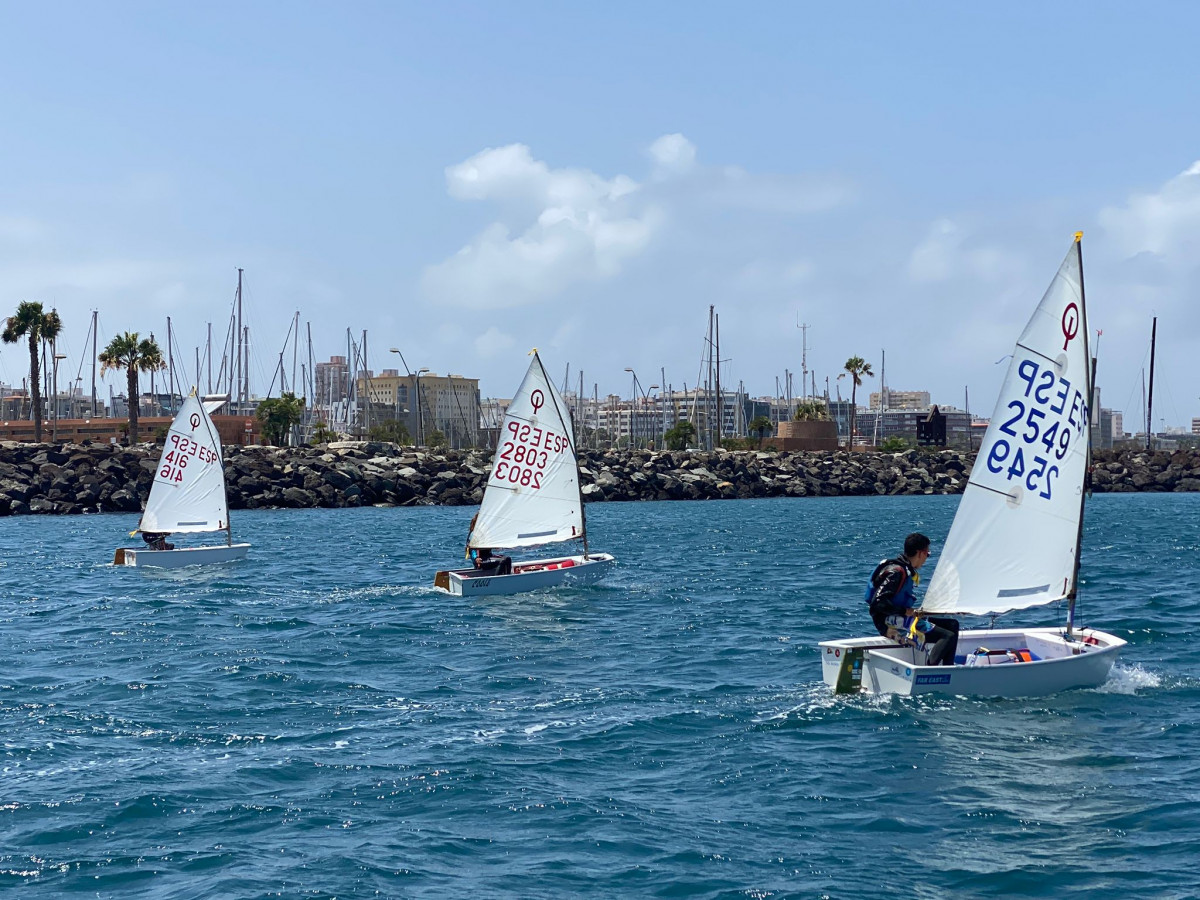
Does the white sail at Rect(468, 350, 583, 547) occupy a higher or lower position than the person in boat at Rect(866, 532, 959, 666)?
higher

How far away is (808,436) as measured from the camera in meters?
131

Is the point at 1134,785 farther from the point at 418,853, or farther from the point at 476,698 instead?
the point at 476,698

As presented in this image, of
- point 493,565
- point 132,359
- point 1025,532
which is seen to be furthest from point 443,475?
point 1025,532

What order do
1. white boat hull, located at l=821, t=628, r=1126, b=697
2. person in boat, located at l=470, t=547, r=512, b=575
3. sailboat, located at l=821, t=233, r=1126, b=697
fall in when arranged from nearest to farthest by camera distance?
1. white boat hull, located at l=821, t=628, r=1126, b=697
2. sailboat, located at l=821, t=233, r=1126, b=697
3. person in boat, located at l=470, t=547, r=512, b=575

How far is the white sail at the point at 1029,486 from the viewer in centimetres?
1688

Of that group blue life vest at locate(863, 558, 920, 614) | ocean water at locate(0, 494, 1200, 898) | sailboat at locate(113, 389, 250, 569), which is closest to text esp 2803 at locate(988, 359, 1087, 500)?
blue life vest at locate(863, 558, 920, 614)

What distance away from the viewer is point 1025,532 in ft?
57.3

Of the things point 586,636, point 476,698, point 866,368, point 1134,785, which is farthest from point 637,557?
point 866,368

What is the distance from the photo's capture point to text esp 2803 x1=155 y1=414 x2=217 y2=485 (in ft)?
134

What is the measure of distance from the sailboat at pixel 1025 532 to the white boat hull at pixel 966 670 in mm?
19

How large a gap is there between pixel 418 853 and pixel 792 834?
364 centimetres

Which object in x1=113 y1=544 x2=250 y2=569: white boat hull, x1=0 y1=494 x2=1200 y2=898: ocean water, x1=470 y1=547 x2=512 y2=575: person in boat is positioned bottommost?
x1=0 y1=494 x2=1200 y2=898: ocean water

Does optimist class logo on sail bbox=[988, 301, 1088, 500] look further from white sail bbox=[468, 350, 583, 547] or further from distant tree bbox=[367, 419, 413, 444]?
distant tree bbox=[367, 419, 413, 444]

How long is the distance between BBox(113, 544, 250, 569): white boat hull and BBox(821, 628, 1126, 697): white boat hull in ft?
91.3
